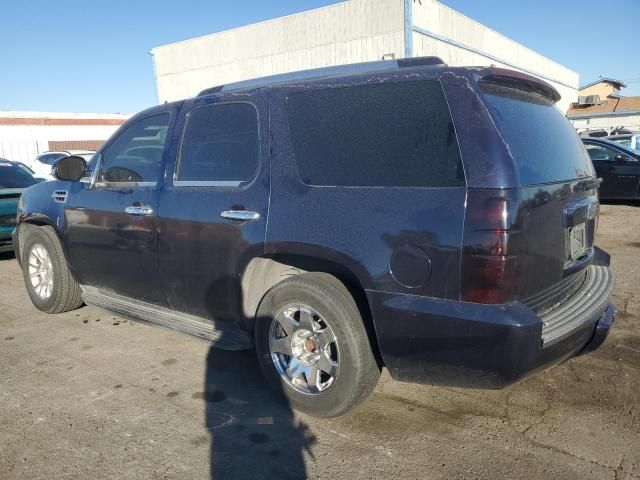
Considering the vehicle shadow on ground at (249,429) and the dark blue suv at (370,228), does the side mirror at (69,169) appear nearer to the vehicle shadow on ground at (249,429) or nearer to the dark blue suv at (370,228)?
the dark blue suv at (370,228)

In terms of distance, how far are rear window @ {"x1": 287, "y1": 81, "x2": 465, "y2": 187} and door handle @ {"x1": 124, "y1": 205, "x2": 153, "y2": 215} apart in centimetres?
127

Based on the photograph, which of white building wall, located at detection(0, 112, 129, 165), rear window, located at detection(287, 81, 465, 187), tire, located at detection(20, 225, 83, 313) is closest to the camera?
rear window, located at detection(287, 81, 465, 187)

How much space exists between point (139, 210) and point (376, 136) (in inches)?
74.5

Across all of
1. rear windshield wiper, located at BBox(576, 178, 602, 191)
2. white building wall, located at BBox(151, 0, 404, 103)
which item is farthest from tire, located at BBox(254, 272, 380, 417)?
white building wall, located at BBox(151, 0, 404, 103)

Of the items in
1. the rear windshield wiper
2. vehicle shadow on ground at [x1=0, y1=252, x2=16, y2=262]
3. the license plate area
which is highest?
the rear windshield wiper

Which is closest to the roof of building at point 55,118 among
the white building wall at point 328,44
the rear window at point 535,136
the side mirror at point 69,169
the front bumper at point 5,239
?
the white building wall at point 328,44

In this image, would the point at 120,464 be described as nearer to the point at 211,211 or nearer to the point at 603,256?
the point at 211,211

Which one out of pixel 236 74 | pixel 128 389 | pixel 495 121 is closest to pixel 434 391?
pixel 495 121

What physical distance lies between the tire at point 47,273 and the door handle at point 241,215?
7.52 feet

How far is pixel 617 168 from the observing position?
10.2 m

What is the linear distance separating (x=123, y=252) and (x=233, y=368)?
121cm

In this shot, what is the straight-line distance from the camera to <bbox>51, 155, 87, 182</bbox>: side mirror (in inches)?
164

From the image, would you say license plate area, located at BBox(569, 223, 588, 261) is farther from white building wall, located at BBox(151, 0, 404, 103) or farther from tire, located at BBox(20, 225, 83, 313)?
white building wall, located at BBox(151, 0, 404, 103)

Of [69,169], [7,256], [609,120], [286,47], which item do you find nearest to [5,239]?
[7,256]
